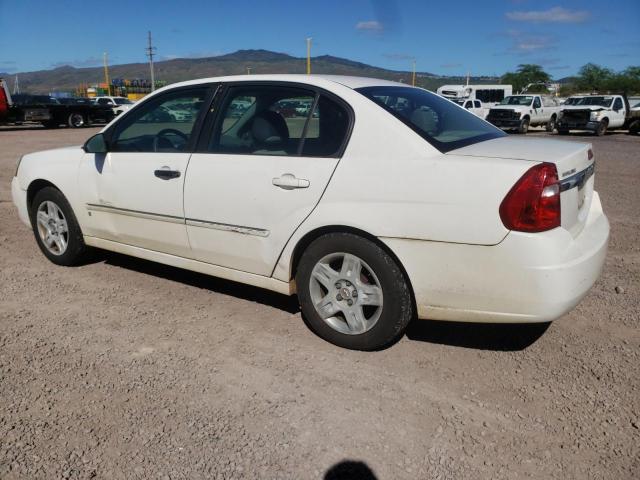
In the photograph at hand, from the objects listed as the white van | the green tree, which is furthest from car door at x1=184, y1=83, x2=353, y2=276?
the green tree

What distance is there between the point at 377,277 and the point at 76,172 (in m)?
2.82

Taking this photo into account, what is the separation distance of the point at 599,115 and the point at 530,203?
24496 mm

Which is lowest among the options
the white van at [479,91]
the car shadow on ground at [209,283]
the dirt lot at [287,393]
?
the dirt lot at [287,393]

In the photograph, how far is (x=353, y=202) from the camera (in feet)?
10.1

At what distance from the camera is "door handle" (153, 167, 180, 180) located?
150 inches

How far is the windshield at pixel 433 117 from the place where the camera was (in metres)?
3.18

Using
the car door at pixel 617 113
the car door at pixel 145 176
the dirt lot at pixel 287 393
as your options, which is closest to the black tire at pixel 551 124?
the car door at pixel 617 113

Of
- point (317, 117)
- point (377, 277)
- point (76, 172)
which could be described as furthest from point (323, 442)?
point (76, 172)

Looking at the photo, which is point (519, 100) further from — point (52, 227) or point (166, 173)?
point (166, 173)

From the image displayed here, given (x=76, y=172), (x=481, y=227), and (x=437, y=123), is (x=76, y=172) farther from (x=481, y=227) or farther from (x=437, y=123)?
(x=481, y=227)

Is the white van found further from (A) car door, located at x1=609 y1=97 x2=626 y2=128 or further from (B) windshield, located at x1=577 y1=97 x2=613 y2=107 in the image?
(A) car door, located at x1=609 y1=97 x2=626 y2=128

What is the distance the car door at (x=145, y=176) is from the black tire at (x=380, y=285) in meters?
1.05

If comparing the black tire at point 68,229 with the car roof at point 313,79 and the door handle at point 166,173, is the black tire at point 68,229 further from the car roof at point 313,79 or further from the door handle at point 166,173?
the car roof at point 313,79

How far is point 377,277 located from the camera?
10.2 feet
